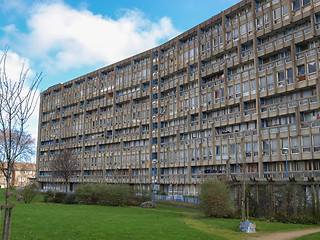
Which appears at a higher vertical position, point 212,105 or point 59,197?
point 212,105

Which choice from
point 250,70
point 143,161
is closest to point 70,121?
point 143,161

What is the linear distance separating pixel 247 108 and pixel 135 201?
809 inches

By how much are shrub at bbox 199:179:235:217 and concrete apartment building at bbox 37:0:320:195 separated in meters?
3.34

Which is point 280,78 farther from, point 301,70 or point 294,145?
point 294,145

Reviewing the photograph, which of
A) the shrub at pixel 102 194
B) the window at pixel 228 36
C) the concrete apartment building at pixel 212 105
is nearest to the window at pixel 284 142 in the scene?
the concrete apartment building at pixel 212 105

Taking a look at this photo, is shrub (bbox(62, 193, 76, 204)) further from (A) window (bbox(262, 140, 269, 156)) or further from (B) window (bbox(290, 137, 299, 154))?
(B) window (bbox(290, 137, 299, 154))

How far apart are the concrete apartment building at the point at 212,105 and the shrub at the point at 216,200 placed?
3.34 m

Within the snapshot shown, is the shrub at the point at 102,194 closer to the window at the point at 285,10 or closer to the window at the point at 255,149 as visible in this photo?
the window at the point at 255,149

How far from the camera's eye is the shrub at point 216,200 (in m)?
28.2

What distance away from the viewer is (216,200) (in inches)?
1112

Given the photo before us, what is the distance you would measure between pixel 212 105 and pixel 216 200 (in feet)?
90.3

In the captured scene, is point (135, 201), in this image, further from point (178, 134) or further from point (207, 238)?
point (207, 238)

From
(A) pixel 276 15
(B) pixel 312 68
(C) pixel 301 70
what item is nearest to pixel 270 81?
(C) pixel 301 70

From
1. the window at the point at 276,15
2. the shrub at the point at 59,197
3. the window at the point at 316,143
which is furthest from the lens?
the shrub at the point at 59,197
